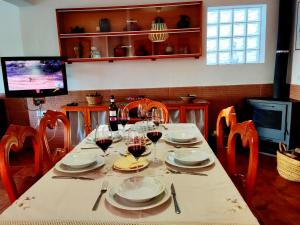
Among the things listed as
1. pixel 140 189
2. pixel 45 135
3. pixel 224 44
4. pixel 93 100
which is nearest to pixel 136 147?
pixel 140 189

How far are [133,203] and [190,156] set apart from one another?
51 centimetres

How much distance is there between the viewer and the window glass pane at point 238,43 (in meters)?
3.73

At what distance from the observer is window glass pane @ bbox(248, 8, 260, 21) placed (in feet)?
11.9

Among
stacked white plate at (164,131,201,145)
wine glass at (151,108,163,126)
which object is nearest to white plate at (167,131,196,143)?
stacked white plate at (164,131,201,145)

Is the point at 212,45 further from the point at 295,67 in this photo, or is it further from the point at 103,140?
the point at 103,140

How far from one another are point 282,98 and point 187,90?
1.29 m

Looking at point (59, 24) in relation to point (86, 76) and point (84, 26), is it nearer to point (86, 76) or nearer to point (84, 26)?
point (84, 26)

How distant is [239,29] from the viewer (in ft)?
12.1

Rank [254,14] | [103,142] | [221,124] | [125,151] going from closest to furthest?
1. [103,142]
2. [125,151]
3. [221,124]
4. [254,14]

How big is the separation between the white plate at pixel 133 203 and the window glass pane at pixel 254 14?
3450 millimetres

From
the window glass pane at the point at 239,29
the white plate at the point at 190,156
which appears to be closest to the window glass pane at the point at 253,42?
the window glass pane at the point at 239,29

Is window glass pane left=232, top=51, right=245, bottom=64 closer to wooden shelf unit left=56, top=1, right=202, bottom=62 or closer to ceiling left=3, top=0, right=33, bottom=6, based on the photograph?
wooden shelf unit left=56, top=1, right=202, bottom=62

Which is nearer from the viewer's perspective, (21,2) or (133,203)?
(133,203)

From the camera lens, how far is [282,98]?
3.40 metres
